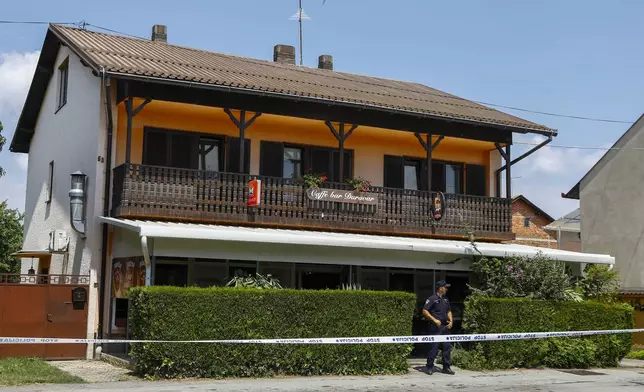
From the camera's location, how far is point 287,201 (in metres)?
18.7

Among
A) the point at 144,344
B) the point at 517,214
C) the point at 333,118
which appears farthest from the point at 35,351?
the point at 517,214

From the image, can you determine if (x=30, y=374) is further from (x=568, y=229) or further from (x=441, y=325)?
(x=568, y=229)

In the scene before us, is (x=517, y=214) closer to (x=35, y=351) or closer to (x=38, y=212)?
(x=38, y=212)

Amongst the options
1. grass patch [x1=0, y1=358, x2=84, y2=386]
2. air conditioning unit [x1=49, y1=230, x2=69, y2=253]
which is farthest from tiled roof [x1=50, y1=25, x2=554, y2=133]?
grass patch [x1=0, y1=358, x2=84, y2=386]

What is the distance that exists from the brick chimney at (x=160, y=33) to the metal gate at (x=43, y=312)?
9.75 m

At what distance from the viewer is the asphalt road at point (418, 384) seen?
41.9 ft

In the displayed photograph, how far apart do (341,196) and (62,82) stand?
8.90 metres

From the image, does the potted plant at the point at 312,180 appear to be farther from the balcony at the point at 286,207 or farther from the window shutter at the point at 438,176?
the window shutter at the point at 438,176

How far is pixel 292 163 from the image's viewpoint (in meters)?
20.8

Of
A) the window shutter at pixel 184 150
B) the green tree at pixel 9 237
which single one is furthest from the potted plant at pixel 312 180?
the green tree at pixel 9 237

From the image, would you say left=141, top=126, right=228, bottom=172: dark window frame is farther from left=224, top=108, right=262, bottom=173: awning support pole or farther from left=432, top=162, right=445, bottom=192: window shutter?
left=432, top=162, right=445, bottom=192: window shutter

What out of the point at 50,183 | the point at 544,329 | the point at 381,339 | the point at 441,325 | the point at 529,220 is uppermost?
the point at 529,220

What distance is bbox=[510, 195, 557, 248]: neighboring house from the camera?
50.3m

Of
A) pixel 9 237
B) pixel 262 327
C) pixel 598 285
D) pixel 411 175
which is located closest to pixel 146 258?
pixel 262 327
